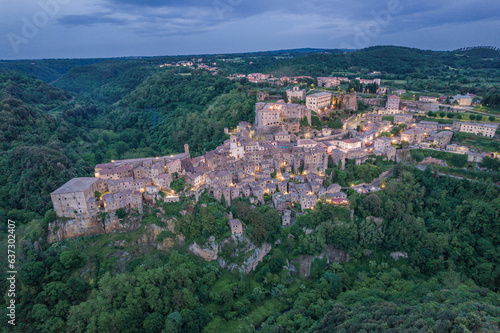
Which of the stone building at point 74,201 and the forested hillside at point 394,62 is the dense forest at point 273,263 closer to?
the stone building at point 74,201

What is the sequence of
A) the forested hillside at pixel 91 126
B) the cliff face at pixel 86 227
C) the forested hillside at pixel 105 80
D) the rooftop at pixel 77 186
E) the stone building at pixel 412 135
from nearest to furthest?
the rooftop at pixel 77 186, the cliff face at pixel 86 227, the forested hillside at pixel 91 126, the stone building at pixel 412 135, the forested hillside at pixel 105 80

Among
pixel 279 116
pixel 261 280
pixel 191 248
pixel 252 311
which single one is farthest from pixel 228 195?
pixel 279 116

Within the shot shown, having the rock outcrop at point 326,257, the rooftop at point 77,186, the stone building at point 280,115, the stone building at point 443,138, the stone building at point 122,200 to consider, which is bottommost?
the rock outcrop at point 326,257

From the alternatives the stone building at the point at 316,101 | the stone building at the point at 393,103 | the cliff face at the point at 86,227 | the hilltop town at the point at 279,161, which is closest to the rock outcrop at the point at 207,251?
the hilltop town at the point at 279,161

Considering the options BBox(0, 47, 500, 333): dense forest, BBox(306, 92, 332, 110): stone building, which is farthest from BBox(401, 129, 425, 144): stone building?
BBox(306, 92, 332, 110): stone building

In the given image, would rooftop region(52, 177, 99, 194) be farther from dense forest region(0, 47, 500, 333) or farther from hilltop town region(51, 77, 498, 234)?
dense forest region(0, 47, 500, 333)

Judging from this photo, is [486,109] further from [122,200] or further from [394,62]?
[122,200]

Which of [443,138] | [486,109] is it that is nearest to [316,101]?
[443,138]
